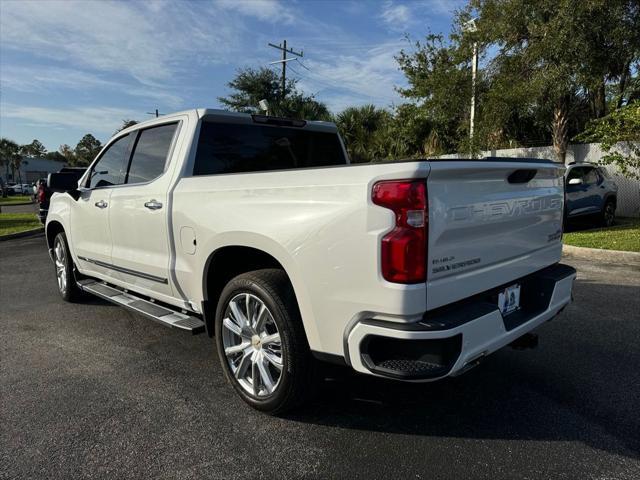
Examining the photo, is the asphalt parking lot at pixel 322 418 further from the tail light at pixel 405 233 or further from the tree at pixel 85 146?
the tree at pixel 85 146

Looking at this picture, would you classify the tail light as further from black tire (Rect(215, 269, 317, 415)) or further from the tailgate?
black tire (Rect(215, 269, 317, 415))

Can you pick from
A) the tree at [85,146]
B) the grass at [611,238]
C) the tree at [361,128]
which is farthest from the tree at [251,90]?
the tree at [85,146]

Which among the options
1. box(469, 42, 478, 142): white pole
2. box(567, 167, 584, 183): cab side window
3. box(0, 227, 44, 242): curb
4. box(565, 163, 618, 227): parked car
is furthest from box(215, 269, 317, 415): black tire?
box(469, 42, 478, 142): white pole

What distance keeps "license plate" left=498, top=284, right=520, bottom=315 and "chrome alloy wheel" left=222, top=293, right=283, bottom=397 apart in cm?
132

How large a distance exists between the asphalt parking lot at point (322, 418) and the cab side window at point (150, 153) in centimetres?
150

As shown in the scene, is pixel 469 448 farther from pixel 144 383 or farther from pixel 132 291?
pixel 132 291

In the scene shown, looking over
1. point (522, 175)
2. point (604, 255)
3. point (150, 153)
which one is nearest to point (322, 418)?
point (522, 175)

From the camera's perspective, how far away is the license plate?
2809 mm

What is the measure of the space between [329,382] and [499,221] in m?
1.65

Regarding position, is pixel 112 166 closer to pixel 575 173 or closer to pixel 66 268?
pixel 66 268

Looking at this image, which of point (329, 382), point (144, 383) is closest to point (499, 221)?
point (329, 382)

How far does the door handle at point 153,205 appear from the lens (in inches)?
142

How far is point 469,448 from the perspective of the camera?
2615 millimetres

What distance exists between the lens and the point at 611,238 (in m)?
9.70
